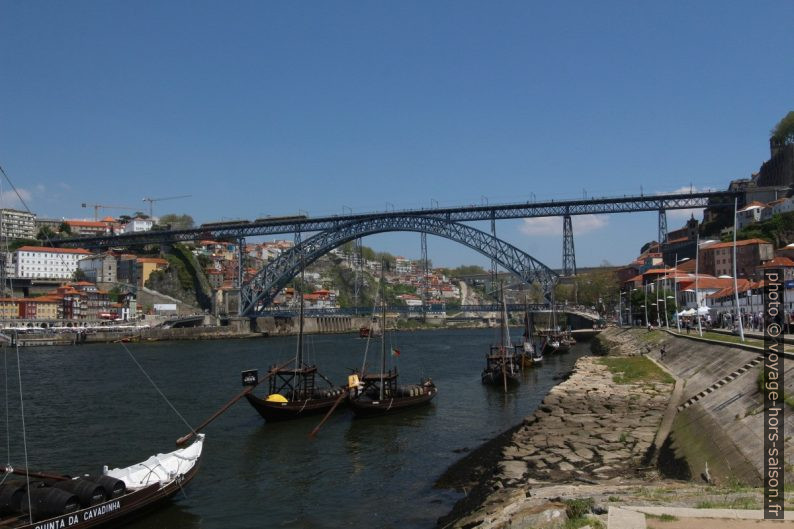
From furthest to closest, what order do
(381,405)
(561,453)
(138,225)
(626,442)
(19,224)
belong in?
(138,225) < (19,224) < (381,405) < (626,442) < (561,453)

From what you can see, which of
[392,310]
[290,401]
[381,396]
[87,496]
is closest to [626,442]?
[381,396]

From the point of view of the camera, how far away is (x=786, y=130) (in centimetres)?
9125

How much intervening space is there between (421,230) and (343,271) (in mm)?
72482

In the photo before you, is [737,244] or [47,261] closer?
[737,244]

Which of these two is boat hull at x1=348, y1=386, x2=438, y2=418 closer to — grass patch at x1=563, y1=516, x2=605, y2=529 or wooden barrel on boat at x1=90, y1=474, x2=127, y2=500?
wooden barrel on boat at x1=90, y1=474, x2=127, y2=500

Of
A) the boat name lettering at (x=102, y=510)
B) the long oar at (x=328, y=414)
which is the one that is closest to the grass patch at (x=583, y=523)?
the boat name lettering at (x=102, y=510)

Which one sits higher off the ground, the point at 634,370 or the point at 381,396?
the point at 634,370

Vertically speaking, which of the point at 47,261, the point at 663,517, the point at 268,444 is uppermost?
the point at 47,261

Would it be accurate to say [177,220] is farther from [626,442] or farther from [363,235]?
[626,442]

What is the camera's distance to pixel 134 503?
1338 cm

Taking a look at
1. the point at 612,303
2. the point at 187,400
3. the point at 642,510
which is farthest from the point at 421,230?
the point at 642,510

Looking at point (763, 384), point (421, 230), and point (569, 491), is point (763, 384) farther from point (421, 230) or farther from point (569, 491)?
point (421, 230)

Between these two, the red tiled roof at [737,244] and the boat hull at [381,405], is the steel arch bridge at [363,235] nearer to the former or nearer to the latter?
the red tiled roof at [737,244]

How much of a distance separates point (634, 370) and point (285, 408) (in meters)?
15.0
